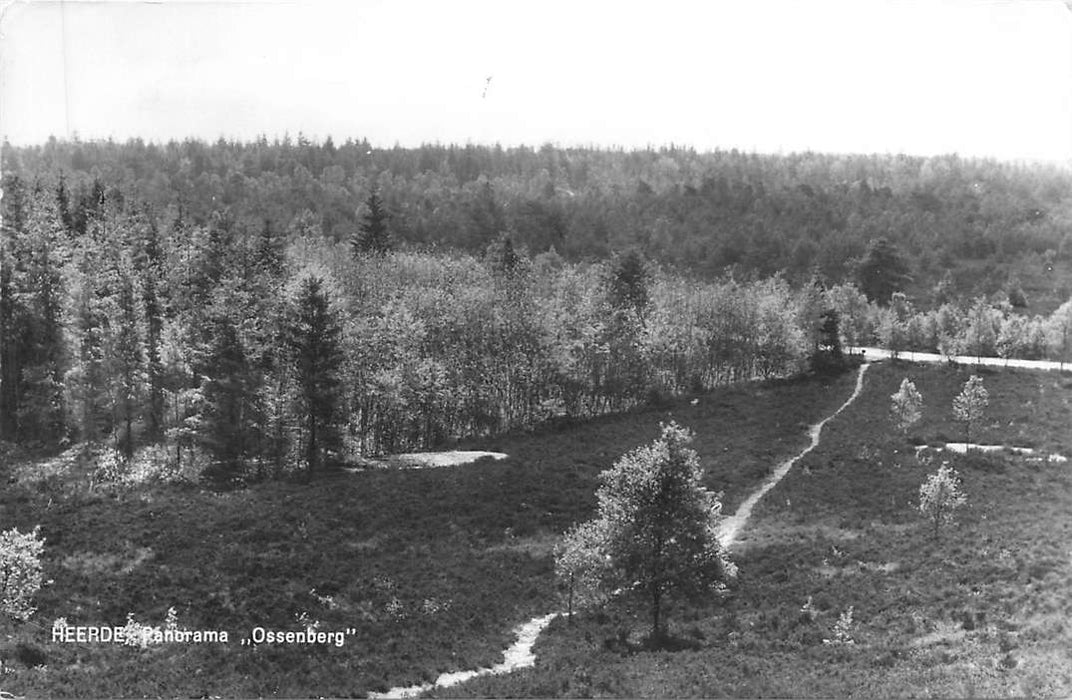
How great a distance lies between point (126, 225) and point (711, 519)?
58.8 metres

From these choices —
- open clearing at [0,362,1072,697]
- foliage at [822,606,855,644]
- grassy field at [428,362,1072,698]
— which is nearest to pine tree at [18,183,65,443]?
open clearing at [0,362,1072,697]

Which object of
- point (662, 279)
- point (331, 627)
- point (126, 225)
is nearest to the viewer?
point (331, 627)

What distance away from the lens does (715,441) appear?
37969 millimetres

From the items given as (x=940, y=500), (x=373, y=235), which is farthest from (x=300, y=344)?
(x=373, y=235)

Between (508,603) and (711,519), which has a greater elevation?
(711,519)

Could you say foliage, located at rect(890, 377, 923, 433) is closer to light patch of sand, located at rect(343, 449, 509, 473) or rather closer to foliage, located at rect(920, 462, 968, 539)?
foliage, located at rect(920, 462, 968, 539)

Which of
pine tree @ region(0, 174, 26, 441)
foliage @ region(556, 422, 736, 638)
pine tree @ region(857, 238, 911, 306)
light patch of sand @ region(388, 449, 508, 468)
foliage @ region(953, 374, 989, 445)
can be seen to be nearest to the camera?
foliage @ region(556, 422, 736, 638)

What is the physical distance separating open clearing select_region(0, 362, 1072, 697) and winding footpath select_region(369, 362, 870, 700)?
31 centimetres

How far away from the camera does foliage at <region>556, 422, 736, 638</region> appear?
22203 mm

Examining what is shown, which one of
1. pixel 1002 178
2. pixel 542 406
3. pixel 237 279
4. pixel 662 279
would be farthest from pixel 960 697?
pixel 1002 178

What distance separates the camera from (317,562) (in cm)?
2503

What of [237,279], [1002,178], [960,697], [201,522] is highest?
[1002,178]

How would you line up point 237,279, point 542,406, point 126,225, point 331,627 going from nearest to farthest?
point 331,627, point 542,406, point 237,279, point 126,225

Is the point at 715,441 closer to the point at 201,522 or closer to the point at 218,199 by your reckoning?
the point at 201,522
